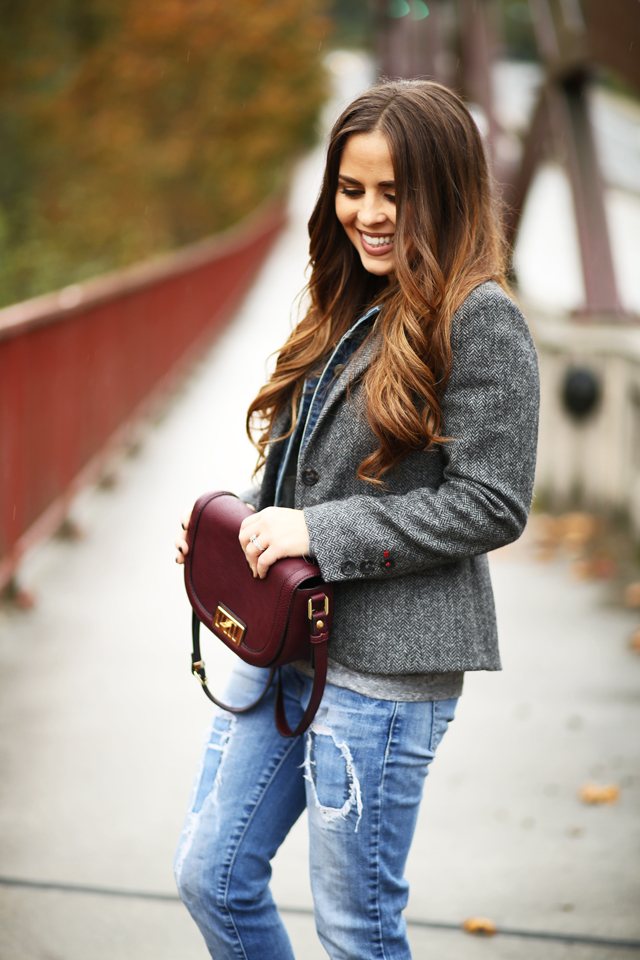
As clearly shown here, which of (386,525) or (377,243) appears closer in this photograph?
(386,525)

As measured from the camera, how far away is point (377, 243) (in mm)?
1970

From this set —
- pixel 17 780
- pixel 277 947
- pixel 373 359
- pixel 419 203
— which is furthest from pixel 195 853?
pixel 17 780

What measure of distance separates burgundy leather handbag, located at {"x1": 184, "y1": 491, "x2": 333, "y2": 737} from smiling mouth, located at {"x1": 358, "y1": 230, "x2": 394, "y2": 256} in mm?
550

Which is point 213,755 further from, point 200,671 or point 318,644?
point 318,644

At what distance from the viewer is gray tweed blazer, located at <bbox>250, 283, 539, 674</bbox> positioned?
5.97 ft

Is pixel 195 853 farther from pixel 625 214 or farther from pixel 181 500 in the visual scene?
pixel 625 214

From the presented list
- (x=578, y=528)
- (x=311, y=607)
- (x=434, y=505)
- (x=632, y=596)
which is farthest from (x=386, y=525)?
(x=578, y=528)

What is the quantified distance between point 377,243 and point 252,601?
0.70 meters

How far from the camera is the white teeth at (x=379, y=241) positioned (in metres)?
1.96

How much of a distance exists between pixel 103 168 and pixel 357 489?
30963mm

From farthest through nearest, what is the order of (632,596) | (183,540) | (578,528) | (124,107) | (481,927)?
(124,107), (578,528), (632,596), (481,927), (183,540)

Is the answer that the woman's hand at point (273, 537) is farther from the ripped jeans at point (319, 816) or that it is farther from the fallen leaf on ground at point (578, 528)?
the fallen leaf on ground at point (578, 528)

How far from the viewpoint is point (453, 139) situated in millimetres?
1873

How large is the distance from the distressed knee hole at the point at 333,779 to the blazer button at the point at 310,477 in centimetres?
44
